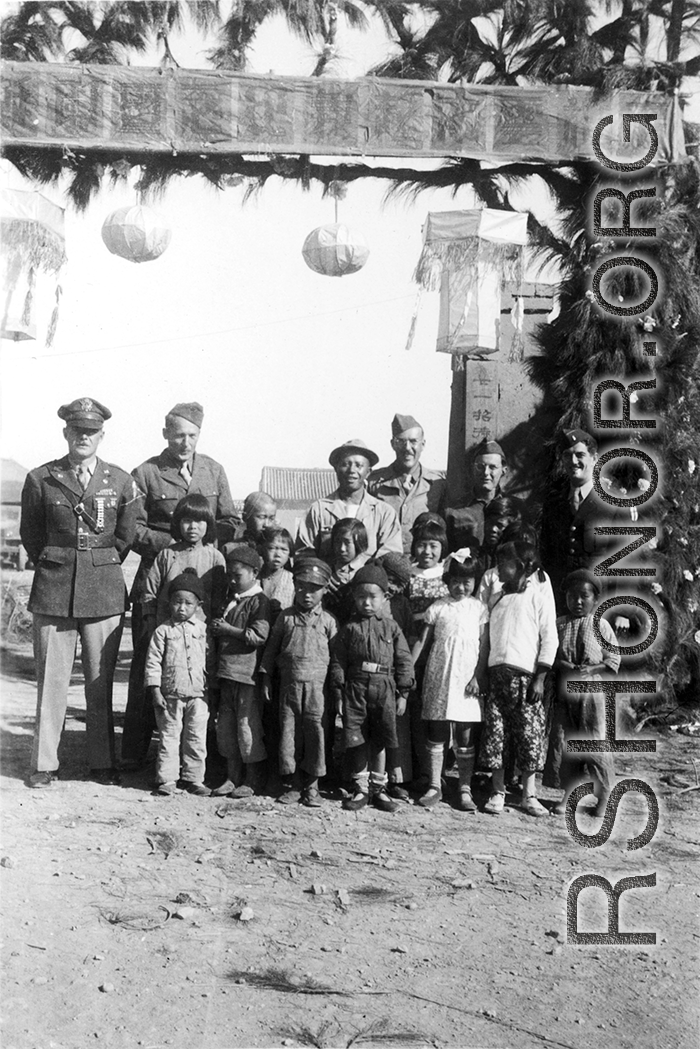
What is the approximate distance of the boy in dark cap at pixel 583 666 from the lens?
168 inches

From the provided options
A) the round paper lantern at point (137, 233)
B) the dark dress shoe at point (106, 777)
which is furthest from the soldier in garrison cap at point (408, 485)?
the dark dress shoe at point (106, 777)

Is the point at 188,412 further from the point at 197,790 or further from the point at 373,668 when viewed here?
the point at 197,790

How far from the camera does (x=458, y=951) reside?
2.98m

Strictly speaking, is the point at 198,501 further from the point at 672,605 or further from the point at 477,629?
the point at 672,605

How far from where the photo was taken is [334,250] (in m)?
5.47

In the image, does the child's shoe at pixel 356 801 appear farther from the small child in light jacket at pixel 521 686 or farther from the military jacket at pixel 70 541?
the military jacket at pixel 70 541

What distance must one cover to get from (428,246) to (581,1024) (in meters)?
4.41

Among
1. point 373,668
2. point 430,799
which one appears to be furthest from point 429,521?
point 430,799

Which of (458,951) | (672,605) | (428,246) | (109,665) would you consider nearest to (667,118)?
(428,246)

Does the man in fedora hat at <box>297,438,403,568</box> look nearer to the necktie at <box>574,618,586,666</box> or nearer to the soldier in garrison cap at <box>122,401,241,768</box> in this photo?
the soldier in garrison cap at <box>122,401,241,768</box>

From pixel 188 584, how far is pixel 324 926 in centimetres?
178

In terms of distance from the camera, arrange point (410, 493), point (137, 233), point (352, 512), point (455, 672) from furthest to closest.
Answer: point (137, 233), point (410, 493), point (352, 512), point (455, 672)

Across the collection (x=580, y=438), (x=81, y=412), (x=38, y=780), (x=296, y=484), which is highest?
(x=296, y=484)

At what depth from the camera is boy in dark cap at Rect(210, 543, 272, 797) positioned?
14.2 feet
